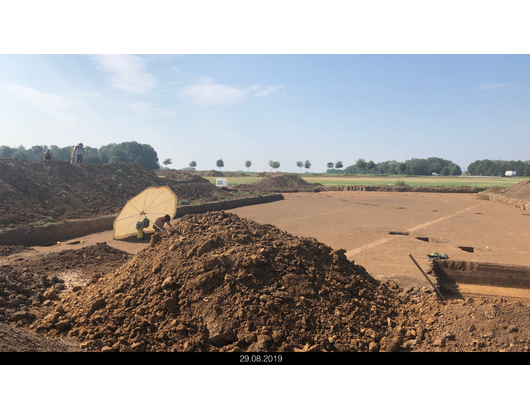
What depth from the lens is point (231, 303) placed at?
4.42m

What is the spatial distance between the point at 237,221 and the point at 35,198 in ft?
45.1

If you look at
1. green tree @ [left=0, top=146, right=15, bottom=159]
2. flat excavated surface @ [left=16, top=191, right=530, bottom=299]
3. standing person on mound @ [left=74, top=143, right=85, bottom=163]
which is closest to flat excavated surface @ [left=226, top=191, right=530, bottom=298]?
flat excavated surface @ [left=16, top=191, right=530, bottom=299]

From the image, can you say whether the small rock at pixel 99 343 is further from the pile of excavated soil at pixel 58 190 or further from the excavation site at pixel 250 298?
the pile of excavated soil at pixel 58 190

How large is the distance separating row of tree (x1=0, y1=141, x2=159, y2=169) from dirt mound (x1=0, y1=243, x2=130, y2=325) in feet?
231

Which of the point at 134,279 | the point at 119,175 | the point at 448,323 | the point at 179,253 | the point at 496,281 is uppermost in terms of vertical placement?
the point at 119,175

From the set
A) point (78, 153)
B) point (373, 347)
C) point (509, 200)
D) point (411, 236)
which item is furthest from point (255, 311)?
point (509, 200)

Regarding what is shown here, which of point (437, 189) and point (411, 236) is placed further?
point (437, 189)

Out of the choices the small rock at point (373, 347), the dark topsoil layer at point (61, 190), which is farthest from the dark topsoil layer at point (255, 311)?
the dark topsoil layer at point (61, 190)

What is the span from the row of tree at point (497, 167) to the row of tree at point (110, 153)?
9134 centimetres

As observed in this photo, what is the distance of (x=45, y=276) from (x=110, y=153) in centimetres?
8098

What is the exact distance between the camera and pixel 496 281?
817cm

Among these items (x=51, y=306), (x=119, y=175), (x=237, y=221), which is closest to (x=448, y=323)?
(x=237, y=221)

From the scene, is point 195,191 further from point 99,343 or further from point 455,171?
point 455,171

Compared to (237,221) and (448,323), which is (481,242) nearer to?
(448,323)
